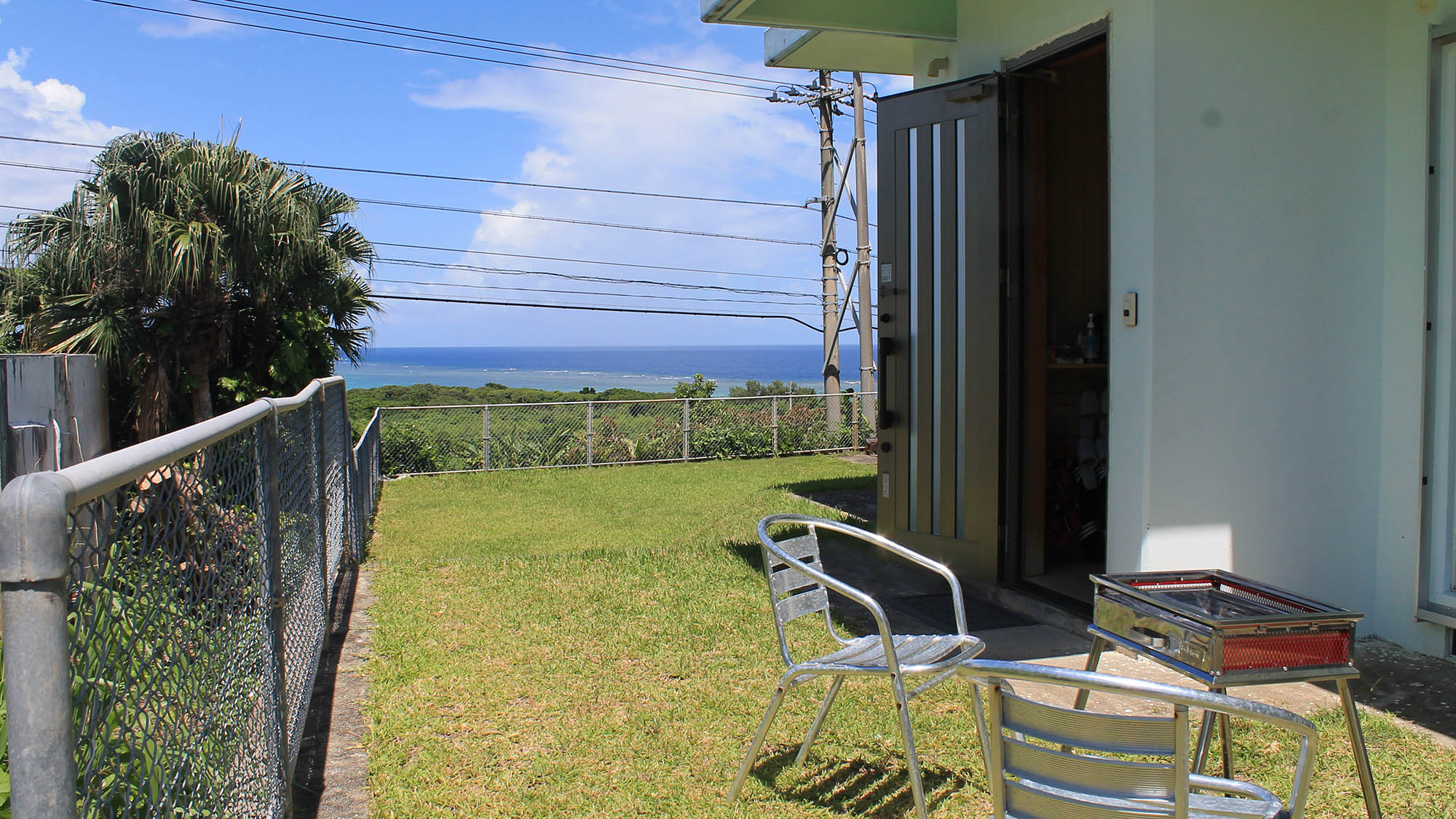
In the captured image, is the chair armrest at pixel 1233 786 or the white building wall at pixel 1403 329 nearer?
the chair armrest at pixel 1233 786

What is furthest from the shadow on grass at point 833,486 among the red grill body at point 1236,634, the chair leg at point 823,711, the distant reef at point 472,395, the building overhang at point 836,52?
the distant reef at point 472,395

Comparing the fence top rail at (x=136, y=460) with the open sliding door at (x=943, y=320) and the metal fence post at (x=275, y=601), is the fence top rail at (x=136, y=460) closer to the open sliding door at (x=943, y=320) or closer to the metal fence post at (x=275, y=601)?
the metal fence post at (x=275, y=601)

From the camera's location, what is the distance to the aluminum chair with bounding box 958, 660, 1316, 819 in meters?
1.48

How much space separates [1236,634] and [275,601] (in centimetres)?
233

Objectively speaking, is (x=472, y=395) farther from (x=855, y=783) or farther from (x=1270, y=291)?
(x=855, y=783)

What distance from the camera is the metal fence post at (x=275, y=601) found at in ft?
8.02

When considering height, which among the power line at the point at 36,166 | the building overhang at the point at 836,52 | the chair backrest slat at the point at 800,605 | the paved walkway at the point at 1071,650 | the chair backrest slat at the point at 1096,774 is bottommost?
the paved walkway at the point at 1071,650

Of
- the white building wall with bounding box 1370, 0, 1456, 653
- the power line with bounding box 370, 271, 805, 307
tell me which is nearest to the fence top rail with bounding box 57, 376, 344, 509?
the white building wall with bounding box 1370, 0, 1456, 653

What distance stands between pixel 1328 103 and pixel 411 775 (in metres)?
4.38

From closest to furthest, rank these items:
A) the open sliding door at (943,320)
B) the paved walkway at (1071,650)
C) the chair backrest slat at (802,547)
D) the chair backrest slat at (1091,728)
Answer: the chair backrest slat at (1091,728) → the chair backrest slat at (802,547) → the paved walkway at (1071,650) → the open sliding door at (943,320)

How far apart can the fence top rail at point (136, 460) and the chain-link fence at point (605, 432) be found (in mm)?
9266

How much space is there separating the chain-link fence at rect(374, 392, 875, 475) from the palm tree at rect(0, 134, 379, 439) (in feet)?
5.15

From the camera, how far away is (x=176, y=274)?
9266 millimetres

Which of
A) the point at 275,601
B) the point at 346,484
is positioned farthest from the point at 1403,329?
the point at 346,484
